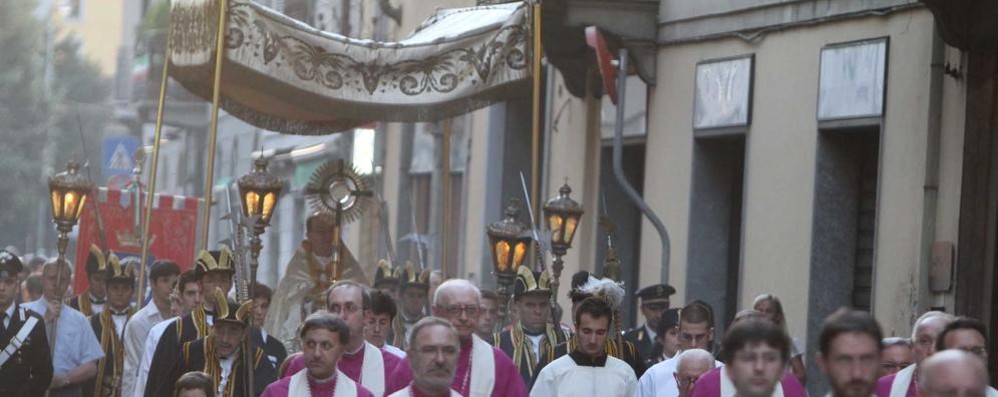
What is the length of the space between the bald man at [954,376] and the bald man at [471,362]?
15.0ft

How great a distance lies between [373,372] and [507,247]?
4.56 meters

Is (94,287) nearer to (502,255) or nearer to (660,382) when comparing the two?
(502,255)

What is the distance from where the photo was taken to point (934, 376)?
786 centimetres

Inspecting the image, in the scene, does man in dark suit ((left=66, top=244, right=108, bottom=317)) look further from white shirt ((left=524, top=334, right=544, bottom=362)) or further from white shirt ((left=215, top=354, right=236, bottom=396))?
Answer: white shirt ((left=215, top=354, right=236, bottom=396))

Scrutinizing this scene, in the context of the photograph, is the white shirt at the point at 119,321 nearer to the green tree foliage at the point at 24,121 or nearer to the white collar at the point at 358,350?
the white collar at the point at 358,350

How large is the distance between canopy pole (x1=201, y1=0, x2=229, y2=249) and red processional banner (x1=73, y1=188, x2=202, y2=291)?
7.27 metres

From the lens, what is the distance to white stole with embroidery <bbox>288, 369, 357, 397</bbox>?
11.3 m

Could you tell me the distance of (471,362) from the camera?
40.7ft

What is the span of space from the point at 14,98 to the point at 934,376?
50692 mm

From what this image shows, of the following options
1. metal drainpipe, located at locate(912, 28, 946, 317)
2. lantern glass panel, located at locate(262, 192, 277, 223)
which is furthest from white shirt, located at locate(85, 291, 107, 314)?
metal drainpipe, located at locate(912, 28, 946, 317)

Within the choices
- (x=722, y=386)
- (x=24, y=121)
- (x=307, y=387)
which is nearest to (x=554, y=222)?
(x=307, y=387)

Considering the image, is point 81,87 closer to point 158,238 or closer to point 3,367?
point 158,238

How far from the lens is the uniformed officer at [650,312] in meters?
16.3

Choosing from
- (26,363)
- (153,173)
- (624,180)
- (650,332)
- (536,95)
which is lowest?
(26,363)
